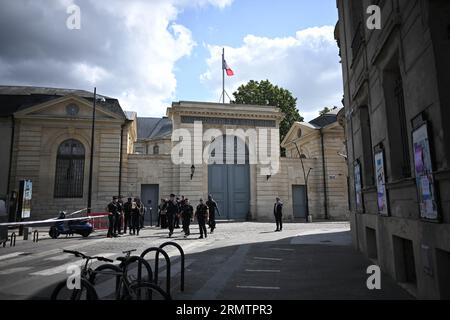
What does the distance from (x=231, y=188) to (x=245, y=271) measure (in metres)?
19.3

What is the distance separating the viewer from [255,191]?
2709 cm

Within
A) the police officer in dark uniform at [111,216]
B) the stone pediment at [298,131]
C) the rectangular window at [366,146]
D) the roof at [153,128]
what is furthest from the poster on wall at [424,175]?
the roof at [153,128]

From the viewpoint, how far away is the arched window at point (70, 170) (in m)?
23.8

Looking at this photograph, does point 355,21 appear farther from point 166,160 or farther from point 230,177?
point 230,177

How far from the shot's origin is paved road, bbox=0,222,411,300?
18.7 feet

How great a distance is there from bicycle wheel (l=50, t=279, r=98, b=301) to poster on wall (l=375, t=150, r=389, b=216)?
5.86 metres

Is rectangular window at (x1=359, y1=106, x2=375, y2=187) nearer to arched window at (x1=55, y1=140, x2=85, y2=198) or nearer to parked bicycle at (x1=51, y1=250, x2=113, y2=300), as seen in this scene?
parked bicycle at (x1=51, y1=250, x2=113, y2=300)

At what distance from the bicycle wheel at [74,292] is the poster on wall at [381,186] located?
19.2 ft

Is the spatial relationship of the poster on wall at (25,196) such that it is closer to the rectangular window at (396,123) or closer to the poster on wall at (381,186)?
the poster on wall at (381,186)

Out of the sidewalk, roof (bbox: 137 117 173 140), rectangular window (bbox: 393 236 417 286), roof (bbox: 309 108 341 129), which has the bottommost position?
the sidewalk

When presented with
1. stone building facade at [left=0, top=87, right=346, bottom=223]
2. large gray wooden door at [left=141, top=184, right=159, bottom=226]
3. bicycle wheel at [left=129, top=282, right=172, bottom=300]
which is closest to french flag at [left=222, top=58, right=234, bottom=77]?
stone building facade at [left=0, top=87, right=346, bottom=223]
